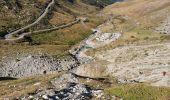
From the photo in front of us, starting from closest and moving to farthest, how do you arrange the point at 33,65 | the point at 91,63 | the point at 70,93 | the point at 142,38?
the point at 70,93, the point at 91,63, the point at 33,65, the point at 142,38

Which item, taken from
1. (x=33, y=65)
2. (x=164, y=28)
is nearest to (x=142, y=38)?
(x=164, y=28)

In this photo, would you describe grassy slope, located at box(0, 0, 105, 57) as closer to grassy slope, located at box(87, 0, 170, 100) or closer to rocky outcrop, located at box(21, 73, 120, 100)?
grassy slope, located at box(87, 0, 170, 100)

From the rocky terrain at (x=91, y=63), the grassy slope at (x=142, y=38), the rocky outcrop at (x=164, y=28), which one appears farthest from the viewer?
the rocky outcrop at (x=164, y=28)

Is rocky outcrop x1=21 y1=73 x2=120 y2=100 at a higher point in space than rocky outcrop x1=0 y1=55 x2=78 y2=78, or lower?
higher

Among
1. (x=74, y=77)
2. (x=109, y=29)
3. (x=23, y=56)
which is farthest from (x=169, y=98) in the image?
(x=109, y=29)

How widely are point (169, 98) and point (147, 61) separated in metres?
40.3

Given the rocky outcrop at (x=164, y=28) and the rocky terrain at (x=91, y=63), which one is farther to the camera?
the rocky outcrop at (x=164, y=28)

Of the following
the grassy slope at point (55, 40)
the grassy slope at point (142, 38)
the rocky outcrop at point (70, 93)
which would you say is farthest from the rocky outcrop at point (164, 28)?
the rocky outcrop at point (70, 93)

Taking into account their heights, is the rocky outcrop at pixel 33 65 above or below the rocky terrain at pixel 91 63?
below

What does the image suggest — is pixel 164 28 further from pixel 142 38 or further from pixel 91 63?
pixel 91 63

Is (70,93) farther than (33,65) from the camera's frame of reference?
No

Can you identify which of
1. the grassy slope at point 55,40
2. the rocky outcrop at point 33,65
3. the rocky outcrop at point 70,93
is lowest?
the rocky outcrop at point 33,65

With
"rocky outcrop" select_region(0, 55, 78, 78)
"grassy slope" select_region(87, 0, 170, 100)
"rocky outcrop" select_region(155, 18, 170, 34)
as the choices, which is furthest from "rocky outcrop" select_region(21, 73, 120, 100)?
"rocky outcrop" select_region(155, 18, 170, 34)

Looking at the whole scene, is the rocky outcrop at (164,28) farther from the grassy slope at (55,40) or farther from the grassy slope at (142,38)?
the grassy slope at (55,40)
